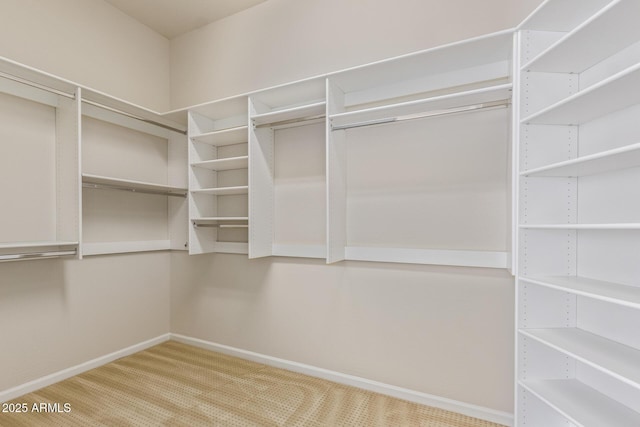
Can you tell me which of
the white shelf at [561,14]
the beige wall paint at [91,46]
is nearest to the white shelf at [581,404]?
the white shelf at [561,14]

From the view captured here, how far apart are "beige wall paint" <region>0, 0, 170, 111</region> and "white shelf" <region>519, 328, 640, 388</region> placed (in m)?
3.57

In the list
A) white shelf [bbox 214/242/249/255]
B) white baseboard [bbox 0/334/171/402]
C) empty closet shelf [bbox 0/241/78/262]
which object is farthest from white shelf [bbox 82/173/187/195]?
white baseboard [bbox 0/334/171/402]

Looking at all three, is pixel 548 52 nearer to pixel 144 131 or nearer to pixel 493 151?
pixel 493 151

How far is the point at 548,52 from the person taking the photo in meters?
1.43

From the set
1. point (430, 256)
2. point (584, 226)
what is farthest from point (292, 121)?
point (584, 226)

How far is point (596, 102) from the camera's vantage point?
1.34 metres

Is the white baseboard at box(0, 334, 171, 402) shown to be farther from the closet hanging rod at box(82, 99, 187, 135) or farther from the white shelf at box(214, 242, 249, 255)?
the closet hanging rod at box(82, 99, 187, 135)

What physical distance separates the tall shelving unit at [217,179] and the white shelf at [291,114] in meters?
0.21

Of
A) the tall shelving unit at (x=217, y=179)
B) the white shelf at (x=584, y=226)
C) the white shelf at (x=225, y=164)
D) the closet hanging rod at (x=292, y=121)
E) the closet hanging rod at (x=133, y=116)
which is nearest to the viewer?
the white shelf at (x=584, y=226)

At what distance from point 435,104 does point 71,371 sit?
329 cm

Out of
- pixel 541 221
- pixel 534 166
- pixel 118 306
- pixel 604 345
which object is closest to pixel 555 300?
pixel 604 345

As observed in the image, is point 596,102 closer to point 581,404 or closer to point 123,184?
point 581,404

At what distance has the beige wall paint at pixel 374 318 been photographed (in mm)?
1971

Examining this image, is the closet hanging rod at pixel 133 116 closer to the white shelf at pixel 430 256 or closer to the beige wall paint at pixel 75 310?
the beige wall paint at pixel 75 310
